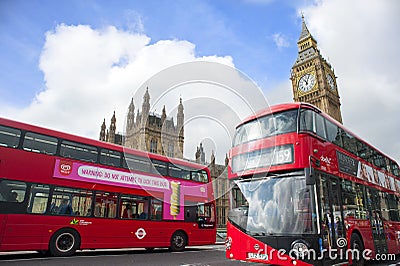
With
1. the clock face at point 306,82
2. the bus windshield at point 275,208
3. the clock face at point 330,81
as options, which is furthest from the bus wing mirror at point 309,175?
the clock face at point 330,81

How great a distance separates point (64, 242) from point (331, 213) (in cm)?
850

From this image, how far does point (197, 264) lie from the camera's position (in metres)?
7.80

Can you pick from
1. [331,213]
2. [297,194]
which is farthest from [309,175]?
[331,213]

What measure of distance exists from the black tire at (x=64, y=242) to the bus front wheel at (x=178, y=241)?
415 centimetres

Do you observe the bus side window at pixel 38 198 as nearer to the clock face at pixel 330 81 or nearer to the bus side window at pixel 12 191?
the bus side window at pixel 12 191

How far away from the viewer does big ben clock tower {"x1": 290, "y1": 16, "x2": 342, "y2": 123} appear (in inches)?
2667

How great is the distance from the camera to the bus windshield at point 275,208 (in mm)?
5551

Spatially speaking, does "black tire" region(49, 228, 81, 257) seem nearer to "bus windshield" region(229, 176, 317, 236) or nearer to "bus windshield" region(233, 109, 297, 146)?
"bus windshield" region(229, 176, 317, 236)

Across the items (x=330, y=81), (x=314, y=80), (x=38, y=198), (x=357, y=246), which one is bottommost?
(x=357, y=246)

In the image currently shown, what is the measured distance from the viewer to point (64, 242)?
902 centimetres

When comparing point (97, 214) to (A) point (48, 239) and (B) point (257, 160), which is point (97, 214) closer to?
(A) point (48, 239)

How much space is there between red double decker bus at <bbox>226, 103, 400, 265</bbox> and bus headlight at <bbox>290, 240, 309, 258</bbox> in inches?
0.5

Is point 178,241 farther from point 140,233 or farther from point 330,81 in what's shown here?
point 330,81

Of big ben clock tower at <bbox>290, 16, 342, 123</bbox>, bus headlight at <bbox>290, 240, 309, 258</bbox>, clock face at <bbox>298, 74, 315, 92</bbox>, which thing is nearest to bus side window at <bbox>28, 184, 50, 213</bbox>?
bus headlight at <bbox>290, 240, 309, 258</bbox>
